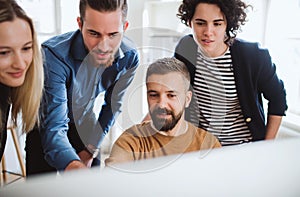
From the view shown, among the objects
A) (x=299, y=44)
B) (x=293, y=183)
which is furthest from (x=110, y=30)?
(x=293, y=183)

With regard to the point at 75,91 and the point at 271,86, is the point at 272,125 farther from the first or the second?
the point at 75,91

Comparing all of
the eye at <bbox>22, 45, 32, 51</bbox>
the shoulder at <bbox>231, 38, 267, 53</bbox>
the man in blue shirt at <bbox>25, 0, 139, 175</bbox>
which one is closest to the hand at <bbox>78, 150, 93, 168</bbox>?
the man in blue shirt at <bbox>25, 0, 139, 175</bbox>

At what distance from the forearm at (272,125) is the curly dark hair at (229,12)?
1.42ft

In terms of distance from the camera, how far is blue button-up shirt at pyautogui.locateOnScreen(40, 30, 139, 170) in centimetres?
124

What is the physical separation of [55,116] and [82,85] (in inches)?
5.8

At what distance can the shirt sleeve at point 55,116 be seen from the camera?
1.23 meters

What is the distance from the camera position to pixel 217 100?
1563 millimetres

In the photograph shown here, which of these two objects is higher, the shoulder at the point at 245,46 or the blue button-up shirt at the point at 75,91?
the shoulder at the point at 245,46

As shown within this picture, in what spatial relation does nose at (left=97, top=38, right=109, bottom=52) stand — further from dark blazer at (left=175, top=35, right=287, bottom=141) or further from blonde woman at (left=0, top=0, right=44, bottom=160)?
dark blazer at (left=175, top=35, right=287, bottom=141)

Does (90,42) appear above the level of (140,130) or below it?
above

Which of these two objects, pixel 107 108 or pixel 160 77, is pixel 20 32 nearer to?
pixel 107 108

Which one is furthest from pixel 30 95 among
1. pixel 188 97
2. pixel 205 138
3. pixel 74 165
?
pixel 205 138

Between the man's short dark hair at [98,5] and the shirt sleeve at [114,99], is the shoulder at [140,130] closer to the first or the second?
the shirt sleeve at [114,99]

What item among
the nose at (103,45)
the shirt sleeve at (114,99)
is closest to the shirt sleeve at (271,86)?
the shirt sleeve at (114,99)
